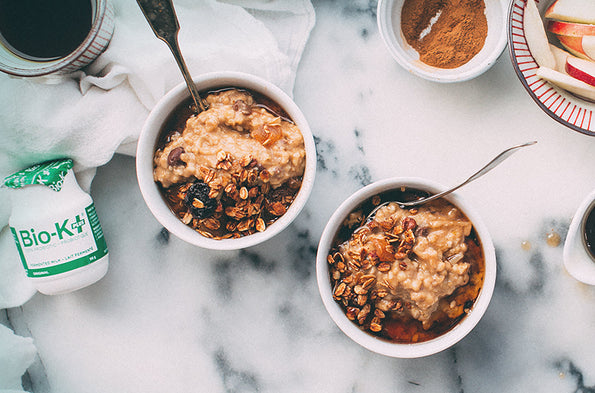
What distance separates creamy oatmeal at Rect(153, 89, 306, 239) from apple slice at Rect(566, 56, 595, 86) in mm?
696

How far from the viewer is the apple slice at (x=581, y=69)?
1.26 meters

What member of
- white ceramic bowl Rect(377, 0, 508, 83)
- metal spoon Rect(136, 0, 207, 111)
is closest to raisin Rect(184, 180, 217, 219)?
metal spoon Rect(136, 0, 207, 111)

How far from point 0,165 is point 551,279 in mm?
1495

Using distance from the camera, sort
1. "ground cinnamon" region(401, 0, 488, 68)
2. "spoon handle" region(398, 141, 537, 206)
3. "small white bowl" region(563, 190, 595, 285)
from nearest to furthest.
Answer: "spoon handle" region(398, 141, 537, 206) < "small white bowl" region(563, 190, 595, 285) < "ground cinnamon" region(401, 0, 488, 68)

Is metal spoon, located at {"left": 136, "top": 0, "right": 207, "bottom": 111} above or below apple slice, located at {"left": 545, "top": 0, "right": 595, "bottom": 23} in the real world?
below

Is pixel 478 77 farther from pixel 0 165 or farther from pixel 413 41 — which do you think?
pixel 0 165

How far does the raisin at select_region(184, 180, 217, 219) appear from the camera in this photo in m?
1.16

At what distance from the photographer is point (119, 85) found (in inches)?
54.2

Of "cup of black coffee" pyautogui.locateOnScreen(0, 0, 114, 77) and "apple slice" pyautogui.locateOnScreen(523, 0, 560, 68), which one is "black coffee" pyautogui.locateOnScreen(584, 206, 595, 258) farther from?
"cup of black coffee" pyautogui.locateOnScreen(0, 0, 114, 77)

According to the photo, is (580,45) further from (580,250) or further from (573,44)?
(580,250)

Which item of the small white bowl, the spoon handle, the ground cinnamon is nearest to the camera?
the spoon handle

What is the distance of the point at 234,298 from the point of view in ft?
4.76

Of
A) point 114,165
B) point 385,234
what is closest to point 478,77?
point 385,234

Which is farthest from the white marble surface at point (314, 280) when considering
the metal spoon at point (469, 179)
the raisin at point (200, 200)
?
the raisin at point (200, 200)
